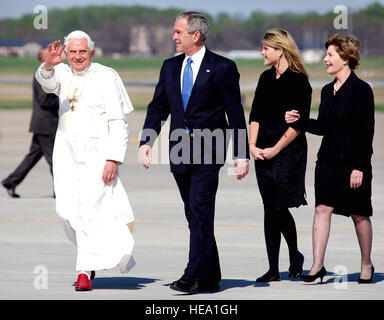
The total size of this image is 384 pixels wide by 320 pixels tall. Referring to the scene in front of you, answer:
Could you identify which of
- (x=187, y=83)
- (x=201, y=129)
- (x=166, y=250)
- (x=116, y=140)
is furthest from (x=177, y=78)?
(x=166, y=250)

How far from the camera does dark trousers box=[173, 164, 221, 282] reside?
8359 mm

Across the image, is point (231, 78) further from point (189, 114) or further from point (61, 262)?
point (61, 262)

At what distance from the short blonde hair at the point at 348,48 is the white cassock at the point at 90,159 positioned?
5.75 feet

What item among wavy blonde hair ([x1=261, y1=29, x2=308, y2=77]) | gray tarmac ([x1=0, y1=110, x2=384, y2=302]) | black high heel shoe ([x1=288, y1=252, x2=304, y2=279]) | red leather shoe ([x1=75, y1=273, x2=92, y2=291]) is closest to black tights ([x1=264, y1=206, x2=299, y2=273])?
black high heel shoe ([x1=288, y1=252, x2=304, y2=279])

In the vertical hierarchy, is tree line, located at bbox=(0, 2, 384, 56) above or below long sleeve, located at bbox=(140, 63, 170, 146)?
above

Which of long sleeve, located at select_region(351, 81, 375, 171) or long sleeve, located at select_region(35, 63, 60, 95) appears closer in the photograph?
long sleeve, located at select_region(35, 63, 60, 95)

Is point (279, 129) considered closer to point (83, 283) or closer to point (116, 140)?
point (116, 140)

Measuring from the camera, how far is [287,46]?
8820 mm

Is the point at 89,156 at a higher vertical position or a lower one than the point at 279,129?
lower

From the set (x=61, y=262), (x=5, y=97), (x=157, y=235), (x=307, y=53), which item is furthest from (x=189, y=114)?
(x=307, y=53)

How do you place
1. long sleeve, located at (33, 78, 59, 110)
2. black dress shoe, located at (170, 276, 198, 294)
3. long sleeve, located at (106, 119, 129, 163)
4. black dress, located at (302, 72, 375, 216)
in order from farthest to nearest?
1. long sleeve, located at (33, 78, 59, 110)
2. black dress, located at (302, 72, 375, 216)
3. long sleeve, located at (106, 119, 129, 163)
4. black dress shoe, located at (170, 276, 198, 294)

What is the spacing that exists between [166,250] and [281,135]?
7.35 ft

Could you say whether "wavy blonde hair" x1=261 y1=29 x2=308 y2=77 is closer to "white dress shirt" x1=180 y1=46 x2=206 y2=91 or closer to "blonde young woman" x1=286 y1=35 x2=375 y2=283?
"blonde young woman" x1=286 y1=35 x2=375 y2=283
